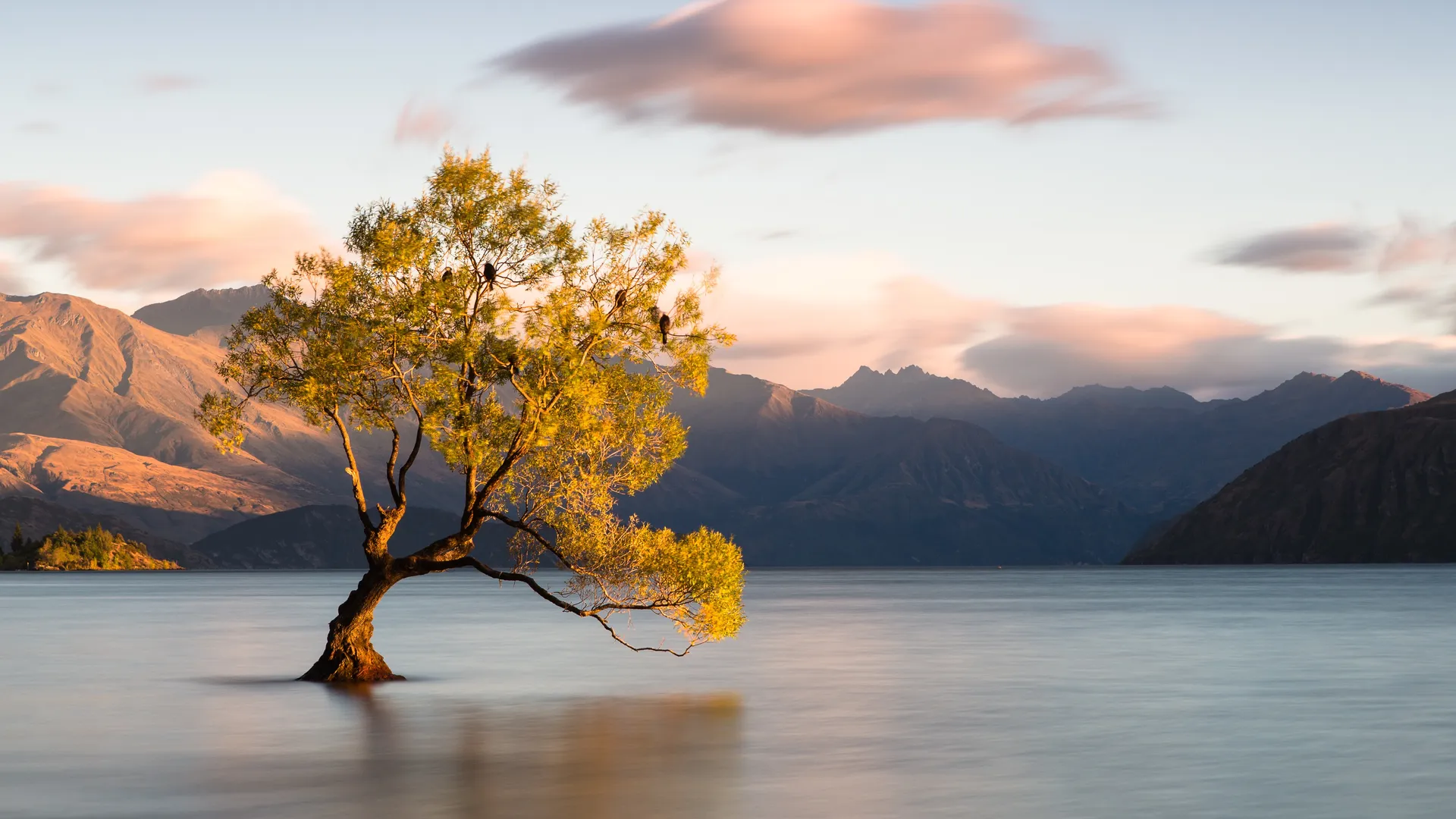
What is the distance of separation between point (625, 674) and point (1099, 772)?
37.3 meters

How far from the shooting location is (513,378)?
179ft

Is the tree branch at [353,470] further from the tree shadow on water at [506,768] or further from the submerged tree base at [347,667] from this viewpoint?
the tree shadow on water at [506,768]

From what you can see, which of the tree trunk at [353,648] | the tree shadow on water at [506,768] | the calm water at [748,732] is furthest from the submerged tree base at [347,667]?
the tree shadow on water at [506,768]

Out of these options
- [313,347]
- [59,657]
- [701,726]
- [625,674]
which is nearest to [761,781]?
[701,726]

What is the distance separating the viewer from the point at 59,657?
90812 millimetres

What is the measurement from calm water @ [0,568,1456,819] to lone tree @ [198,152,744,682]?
530cm

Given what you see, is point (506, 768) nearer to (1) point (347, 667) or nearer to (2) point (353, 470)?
(2) point (353, 470)

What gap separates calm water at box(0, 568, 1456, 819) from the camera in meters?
34.7

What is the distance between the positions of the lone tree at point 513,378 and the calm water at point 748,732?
17.4ft

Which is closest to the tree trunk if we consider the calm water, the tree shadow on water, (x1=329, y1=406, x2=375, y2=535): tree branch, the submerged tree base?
the submerged tree base

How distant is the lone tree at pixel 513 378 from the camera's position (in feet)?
177

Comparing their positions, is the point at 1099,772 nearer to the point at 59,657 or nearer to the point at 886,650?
the point at 886,650

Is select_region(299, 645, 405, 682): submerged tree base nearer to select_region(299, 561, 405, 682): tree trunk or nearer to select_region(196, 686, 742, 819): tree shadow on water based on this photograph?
select_region(299, 561, 405, 682): tree trunk

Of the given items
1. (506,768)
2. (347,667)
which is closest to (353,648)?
(347,667)
